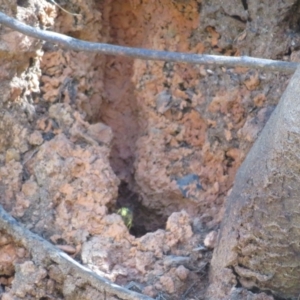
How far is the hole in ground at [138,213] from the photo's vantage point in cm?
247

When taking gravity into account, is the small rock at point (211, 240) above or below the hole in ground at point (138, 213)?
above

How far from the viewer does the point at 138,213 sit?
2.52 metres

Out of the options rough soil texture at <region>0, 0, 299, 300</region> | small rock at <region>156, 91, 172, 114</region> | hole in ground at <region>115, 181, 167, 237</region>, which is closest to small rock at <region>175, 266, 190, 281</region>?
rough soil texture at <region>0, 0, 299, 300</region>

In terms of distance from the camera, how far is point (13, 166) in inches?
88.7

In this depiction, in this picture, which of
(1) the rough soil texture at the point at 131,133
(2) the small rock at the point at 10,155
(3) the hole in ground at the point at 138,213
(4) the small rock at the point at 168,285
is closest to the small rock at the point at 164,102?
(1) the rough soil texture at the point at 131,133

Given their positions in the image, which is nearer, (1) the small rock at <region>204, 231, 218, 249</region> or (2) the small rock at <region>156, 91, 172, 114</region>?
(1) the small rock at <region>204, 231, 218, 249</region>

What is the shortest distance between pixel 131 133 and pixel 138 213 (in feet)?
1.03

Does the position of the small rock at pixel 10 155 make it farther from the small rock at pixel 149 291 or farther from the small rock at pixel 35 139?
the small rock at pixel 149 291

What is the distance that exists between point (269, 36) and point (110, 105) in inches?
27.6

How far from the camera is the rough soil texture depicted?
6.98ft

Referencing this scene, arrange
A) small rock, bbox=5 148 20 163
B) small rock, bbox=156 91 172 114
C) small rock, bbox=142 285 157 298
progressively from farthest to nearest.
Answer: small rock, bbox=156 91 172 114 → small rock, bbox=5 148 20 163 → small rock, bbox=142 285 157 298

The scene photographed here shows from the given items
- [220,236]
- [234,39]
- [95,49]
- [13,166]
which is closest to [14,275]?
[13,166]

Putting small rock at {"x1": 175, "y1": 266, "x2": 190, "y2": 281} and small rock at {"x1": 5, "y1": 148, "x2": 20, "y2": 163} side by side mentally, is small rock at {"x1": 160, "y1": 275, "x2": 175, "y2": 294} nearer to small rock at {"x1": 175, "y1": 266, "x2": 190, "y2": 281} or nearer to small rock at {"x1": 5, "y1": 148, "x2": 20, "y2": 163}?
small rock at {"x1": 175, "y1": 266, "x2": 190, "y2": 281}

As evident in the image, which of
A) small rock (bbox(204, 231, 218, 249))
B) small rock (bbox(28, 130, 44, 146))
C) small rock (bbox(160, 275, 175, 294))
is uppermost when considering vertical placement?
small rock (bbox(28, 130, 44, 146))
